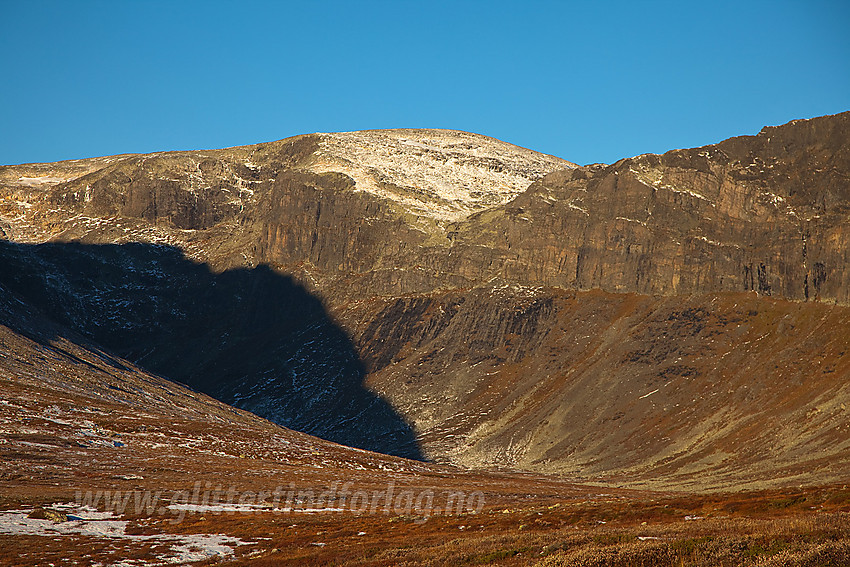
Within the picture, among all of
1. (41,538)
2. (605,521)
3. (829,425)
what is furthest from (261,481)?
(829,425)

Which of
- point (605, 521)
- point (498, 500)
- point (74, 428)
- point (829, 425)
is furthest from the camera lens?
point (829, 425)

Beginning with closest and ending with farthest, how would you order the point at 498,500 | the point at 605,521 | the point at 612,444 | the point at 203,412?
the point at 605,521, the point at 498,500, the point at 203,412, the point at 612,444

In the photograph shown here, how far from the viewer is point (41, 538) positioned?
200 feet

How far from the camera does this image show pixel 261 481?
110 m

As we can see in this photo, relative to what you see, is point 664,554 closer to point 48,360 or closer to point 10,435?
point 10,435

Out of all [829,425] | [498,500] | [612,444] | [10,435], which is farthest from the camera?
[612,444]

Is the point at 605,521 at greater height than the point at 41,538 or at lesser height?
greater

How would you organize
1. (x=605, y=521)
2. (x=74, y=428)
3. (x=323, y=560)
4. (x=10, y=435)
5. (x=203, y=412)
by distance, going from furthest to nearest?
1. (x=203, y=412)
2. (x=74, y=428)
3. (x=10, y=435)
4. (x=605, y=521)
5. (x=323, y=560)

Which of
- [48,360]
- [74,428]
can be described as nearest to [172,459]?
[74,428]

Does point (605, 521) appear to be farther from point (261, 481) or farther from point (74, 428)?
point (74, 428)

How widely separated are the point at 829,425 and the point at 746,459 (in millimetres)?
17298

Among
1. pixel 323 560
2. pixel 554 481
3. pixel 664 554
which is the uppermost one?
pixel 664 554

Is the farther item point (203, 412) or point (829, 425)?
point (203, 412)

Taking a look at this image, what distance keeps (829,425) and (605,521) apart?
124 m
